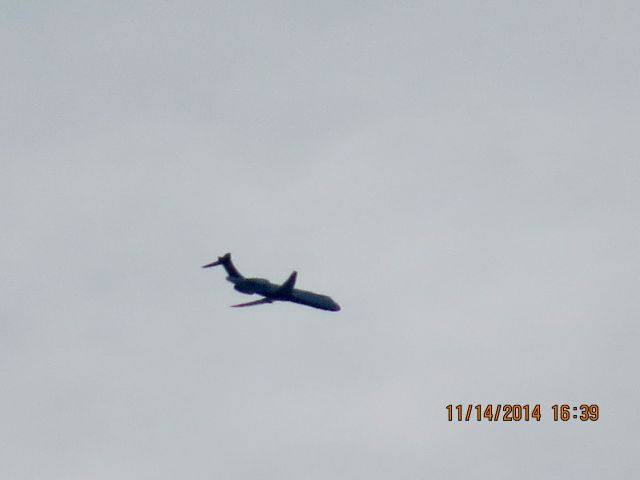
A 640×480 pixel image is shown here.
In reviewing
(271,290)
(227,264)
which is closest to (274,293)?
(271,290)

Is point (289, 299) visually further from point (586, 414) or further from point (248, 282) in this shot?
point (586, 414)

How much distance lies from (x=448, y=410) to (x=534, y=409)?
15358mm

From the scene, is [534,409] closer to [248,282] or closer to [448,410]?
[448,410]

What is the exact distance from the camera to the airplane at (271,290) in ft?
400

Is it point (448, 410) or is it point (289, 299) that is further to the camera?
point (289, 299)

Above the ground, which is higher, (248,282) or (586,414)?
(248,282)

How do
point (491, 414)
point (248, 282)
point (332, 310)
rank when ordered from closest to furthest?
point (491, 414)
point (248, 282)
point (332, 310)

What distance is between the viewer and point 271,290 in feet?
405

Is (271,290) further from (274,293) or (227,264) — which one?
(227,264)

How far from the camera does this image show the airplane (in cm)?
12183

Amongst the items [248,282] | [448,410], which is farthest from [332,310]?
[448,410]

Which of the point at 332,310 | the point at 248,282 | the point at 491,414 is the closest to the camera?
the point at 491,414

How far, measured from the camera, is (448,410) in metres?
113

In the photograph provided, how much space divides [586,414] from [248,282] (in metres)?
61.8
